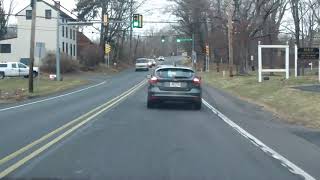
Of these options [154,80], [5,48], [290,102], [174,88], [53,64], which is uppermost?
[5,48]

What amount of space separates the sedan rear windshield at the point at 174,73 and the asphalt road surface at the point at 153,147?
8.74 feet

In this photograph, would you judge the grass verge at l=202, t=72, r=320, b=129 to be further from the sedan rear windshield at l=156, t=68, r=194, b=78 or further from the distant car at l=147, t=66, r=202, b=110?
the sedan rear windshield at l=156, t=68, r=194, b=78

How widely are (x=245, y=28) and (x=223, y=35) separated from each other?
22.1m

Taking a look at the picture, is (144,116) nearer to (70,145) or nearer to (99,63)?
(70,145)

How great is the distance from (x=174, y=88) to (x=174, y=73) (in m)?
0.56

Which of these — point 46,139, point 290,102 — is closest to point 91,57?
point 290,102

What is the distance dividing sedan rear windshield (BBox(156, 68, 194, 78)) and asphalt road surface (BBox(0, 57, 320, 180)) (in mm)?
2664

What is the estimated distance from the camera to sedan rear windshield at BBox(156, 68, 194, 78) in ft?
71.2

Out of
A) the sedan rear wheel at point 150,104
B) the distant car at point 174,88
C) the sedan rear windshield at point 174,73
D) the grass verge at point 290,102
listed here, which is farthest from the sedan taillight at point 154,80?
the grass verge at point 290,102

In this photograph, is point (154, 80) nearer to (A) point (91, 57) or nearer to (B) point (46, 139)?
(B) point (46, 139)

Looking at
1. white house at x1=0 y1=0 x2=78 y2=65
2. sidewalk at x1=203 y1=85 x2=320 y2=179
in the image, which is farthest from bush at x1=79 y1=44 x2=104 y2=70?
sidewalk at x1=203 y1=85 x2=320 y2=179

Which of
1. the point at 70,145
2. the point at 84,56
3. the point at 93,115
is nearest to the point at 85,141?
the point at 70,145

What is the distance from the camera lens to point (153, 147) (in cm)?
1182

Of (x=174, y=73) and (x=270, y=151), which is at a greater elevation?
(x=174, y=73)
